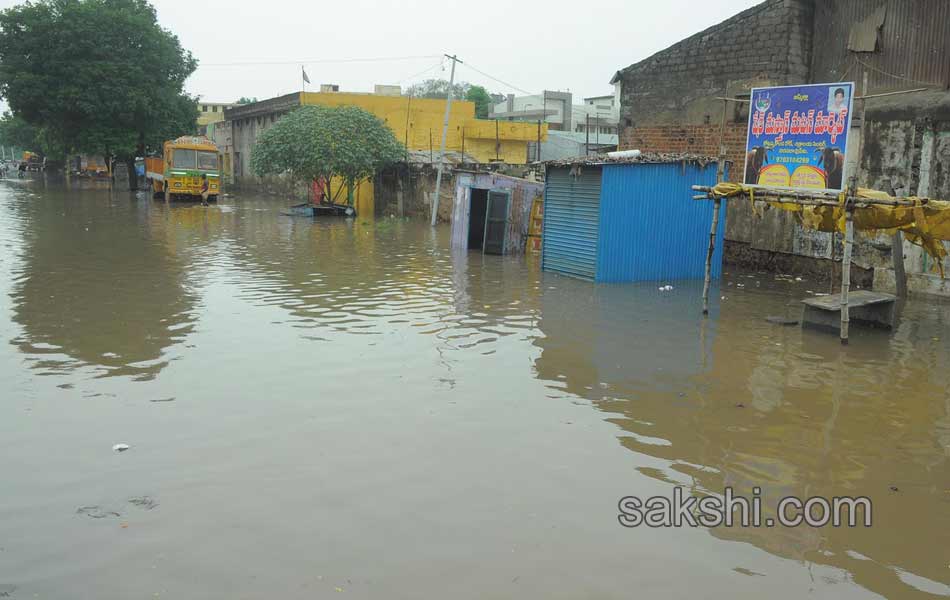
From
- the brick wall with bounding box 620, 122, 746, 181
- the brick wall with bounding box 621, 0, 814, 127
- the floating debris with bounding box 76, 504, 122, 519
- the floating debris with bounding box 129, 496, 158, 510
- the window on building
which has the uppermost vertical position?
the brick wall with bounding box 621, 0, 814, 127

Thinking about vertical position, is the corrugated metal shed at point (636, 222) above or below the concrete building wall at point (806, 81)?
below

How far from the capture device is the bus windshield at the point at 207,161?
3588 cm

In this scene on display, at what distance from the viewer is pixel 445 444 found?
6246mm

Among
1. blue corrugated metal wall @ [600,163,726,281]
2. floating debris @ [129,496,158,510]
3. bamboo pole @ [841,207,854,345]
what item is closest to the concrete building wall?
blue corrugated metal wall @ [600,163,726,281]

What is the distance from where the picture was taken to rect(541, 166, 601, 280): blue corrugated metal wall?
15.2 metres

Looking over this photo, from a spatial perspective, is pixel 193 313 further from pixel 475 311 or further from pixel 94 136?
pixel 94 136

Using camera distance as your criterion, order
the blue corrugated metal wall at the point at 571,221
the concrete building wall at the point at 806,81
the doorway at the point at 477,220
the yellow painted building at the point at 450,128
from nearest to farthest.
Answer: the concrete building wall at the point at 806,81
the blue corrugated metal wall at the point at 571,221
the doorway at the point at 477,220
the yellow painted building at the point at 450,128

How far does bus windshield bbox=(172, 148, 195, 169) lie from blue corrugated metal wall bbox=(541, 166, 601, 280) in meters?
23.9

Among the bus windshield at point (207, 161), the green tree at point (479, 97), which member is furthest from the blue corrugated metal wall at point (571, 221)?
the green tree at point (479, 97)

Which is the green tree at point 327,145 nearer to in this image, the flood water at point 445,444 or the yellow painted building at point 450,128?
the yellow painted building at point 450,128

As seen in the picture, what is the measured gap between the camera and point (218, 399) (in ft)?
23.8

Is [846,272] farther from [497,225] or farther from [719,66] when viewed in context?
[497,225]

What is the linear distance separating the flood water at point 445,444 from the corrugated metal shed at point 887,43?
446 centimetres

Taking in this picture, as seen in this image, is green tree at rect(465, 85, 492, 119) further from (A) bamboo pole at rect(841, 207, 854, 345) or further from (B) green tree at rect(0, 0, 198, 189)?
(A) bamboo pole at rect(841, 207, 854, 345)
